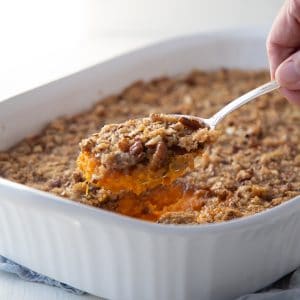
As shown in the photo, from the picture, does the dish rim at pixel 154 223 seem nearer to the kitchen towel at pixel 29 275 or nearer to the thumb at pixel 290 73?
the kitchen towel at pixel 29 275

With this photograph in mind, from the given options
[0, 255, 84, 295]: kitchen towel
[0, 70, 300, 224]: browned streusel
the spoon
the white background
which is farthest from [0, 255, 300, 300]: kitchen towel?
the white background

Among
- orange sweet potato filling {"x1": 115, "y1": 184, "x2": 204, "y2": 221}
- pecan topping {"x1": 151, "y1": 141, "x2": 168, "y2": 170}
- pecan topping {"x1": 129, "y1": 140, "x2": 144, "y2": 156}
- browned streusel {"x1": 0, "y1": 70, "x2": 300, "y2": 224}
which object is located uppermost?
pecan topping {"x1": 129, "y1": 140, "x2": 144, "y2": 156}

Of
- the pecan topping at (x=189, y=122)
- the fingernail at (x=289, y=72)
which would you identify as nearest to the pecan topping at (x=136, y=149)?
the pecan topping at (x=189, y=122)

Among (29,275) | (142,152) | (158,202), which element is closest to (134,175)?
(142,152)

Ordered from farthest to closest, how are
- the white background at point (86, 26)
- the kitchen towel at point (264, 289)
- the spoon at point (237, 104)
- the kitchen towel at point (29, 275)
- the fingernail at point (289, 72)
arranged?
the white background at point (86, 26) < the spoon at point (237, 104) < the fingernail at point (289, 72) < the kitchen towel at point (29, 275) < the kitchen towel at point (264, 289)

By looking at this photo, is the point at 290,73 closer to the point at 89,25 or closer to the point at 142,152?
the point at 142,152

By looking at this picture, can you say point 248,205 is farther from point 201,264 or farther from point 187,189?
point 201,264

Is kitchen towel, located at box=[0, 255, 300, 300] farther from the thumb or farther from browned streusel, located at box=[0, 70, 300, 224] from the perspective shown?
the thumb
